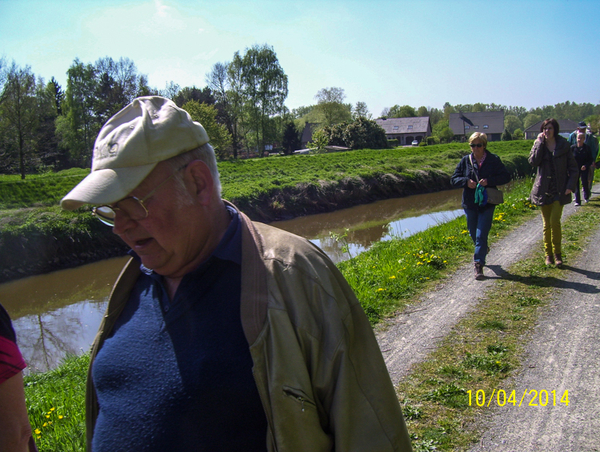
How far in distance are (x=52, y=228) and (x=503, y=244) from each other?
11.1 metres

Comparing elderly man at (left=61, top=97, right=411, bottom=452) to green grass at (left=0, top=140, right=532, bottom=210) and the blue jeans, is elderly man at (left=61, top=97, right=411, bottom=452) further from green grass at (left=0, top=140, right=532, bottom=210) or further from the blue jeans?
green grass at (left=0, top=140, right=532, bottom=210)

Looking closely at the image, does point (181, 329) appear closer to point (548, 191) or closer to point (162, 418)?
point (162, 418)

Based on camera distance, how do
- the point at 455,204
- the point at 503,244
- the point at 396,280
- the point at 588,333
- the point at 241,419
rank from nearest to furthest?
the point at 241,419 → the point at 588,333 → the point at 396,280 → the point at 503,244 → the point at 455,204

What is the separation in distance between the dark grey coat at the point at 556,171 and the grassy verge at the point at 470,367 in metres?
1.21

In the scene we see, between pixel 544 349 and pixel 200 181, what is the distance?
3.67 meters

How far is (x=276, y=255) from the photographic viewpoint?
140cm

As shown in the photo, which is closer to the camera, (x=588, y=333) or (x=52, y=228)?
(x=588, y=333)

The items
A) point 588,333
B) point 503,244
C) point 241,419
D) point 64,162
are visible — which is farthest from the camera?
point 64,162

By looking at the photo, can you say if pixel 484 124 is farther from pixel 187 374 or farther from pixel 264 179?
pixel 187 374

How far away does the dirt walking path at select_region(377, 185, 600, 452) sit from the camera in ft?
9.52

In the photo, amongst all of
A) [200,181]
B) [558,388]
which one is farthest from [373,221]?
[200,181]

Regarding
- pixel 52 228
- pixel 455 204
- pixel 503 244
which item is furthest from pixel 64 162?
pixel 503 244

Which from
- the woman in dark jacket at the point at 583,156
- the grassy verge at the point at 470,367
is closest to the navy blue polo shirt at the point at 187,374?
the grassy verge at the point at 470,367

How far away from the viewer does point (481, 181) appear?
5984 mm
